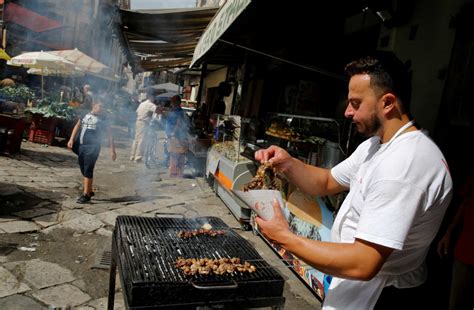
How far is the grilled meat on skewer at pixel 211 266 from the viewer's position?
2695 mm

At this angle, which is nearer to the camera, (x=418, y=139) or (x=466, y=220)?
(x=418, y=139)

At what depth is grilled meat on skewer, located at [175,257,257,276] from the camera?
8.84 feet

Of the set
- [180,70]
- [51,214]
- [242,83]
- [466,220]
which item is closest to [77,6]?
[180,70]

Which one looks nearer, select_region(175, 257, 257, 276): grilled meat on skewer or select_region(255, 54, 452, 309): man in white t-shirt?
select_region(255, 54, 452, 309): man in white t-shirt

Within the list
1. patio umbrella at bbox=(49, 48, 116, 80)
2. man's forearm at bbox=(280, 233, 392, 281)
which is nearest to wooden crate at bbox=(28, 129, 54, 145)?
A: patio umbrella at bbox=(49, 48, 116, 80)

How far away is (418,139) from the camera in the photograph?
5.72 feet

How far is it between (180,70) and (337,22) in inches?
741

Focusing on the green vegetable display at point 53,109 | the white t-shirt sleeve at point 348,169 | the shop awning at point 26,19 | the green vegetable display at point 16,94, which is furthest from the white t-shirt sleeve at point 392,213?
the shop awning at point 26,19

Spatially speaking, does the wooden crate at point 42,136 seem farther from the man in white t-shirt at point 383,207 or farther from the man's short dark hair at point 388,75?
the man's short dark hair at point 388,75

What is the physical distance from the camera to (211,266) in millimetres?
2783

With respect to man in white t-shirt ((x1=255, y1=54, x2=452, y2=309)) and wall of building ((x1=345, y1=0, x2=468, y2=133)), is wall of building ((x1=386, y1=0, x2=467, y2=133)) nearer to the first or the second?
wall of building ((x1=345, y1=0, x2=468, y2=133))

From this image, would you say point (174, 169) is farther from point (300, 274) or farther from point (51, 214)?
point (300, 274)

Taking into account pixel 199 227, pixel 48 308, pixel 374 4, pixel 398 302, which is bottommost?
pixel 48 308

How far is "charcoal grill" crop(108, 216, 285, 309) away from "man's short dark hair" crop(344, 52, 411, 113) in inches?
65.3
